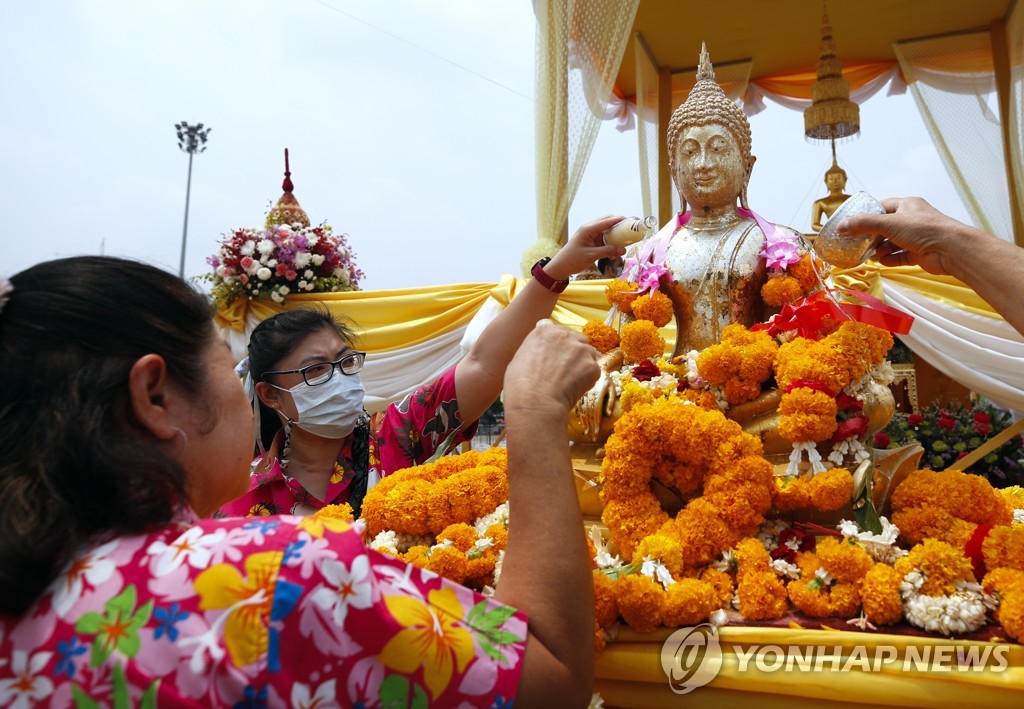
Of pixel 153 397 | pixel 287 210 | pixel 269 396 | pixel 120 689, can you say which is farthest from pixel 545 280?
pixel 287 210

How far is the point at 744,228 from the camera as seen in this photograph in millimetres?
2289

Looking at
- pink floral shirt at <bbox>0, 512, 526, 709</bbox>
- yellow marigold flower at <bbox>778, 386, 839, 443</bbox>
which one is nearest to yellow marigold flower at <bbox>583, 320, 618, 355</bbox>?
yellow marigold flower at <bbox>778, 386, 839, 443</bbox>

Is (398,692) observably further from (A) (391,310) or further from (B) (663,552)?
(A) (391,310)

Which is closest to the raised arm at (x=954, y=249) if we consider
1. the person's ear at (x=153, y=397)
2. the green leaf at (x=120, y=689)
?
the person's ear at (x=153, y=397)

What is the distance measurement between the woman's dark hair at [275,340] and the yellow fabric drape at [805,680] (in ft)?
4.14

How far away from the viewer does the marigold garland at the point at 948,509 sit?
4.74 feet

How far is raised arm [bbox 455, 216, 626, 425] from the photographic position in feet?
5.93

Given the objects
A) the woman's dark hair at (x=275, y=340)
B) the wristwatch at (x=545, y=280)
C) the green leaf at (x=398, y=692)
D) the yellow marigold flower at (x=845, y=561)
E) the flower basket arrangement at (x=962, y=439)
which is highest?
the wristwatch at (x=545, y=280)

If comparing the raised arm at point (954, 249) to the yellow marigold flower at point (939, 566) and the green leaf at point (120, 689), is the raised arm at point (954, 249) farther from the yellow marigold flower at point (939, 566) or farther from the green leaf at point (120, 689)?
the green leaf at point (120, 689)

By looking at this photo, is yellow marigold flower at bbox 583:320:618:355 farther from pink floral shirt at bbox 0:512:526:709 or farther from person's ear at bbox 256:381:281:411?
pink floral shirt at bbox 0:512:526:709

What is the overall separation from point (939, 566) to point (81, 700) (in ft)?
4.42

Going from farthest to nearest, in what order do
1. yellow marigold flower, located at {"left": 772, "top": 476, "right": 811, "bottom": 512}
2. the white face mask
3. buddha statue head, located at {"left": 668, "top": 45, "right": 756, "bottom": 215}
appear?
buddha statue head, located at {"left": 668, "top": 45, "right": 756, "bottom": 215}
the white face mask
yellow marigold flower, located at {"left": 772, "top": 476, "right": 811, "bottom": 512}

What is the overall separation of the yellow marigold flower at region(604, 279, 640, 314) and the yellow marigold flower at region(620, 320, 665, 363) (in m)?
0.20

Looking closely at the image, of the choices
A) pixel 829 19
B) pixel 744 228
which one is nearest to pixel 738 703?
pixel 744 228
